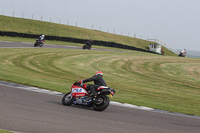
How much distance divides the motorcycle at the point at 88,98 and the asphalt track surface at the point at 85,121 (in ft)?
0.86

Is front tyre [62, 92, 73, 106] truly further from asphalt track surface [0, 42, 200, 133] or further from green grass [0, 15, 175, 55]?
green grass [0, 15, 175, 55]

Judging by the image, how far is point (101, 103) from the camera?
35.4 ft

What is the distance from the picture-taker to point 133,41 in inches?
2938

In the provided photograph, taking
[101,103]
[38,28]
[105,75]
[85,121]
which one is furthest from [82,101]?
[38,28]

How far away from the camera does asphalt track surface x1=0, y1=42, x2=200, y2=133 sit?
7.18 meters

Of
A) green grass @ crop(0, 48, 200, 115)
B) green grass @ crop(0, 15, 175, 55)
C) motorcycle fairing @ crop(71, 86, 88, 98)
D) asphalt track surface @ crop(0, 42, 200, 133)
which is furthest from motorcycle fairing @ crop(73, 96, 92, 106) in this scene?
green grass @ crop(0, 15, 175, 55)

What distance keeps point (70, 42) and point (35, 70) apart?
2892cm

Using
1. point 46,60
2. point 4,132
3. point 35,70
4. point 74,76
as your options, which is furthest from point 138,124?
point 46,60

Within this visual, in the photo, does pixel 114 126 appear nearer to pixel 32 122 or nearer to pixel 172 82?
pixel 32 122

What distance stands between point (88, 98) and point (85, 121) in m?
2.75

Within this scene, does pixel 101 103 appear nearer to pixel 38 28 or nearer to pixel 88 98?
pixel 88 98

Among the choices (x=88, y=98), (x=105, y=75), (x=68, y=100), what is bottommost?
(x=105, y=75)

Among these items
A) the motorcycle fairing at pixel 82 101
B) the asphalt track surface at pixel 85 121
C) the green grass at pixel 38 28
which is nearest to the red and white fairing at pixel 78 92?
the motorcycle fairing at pixel 82 101

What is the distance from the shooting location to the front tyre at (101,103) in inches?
419
